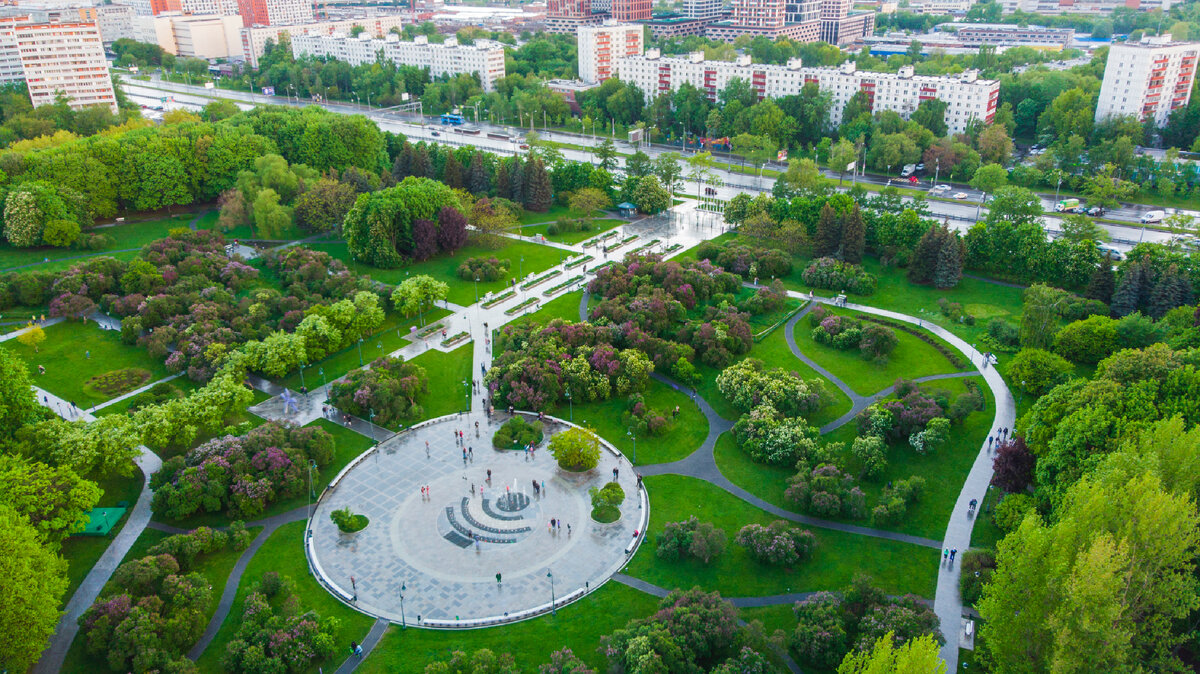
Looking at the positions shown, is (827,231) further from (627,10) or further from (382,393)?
(627,10)

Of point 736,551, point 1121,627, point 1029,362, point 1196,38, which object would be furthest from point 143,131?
point 1196,38

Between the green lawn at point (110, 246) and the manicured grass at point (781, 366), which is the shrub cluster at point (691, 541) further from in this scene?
the green lawn at point (110, 246)

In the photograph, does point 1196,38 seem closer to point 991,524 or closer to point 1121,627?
point 991,524

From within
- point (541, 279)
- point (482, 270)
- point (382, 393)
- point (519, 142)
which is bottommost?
point (541, 279)

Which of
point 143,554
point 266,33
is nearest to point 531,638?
point 143,554

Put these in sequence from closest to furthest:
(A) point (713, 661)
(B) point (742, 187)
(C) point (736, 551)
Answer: (A) point (713, 661), (C) point (736, 551), (B) point (742, 187)
